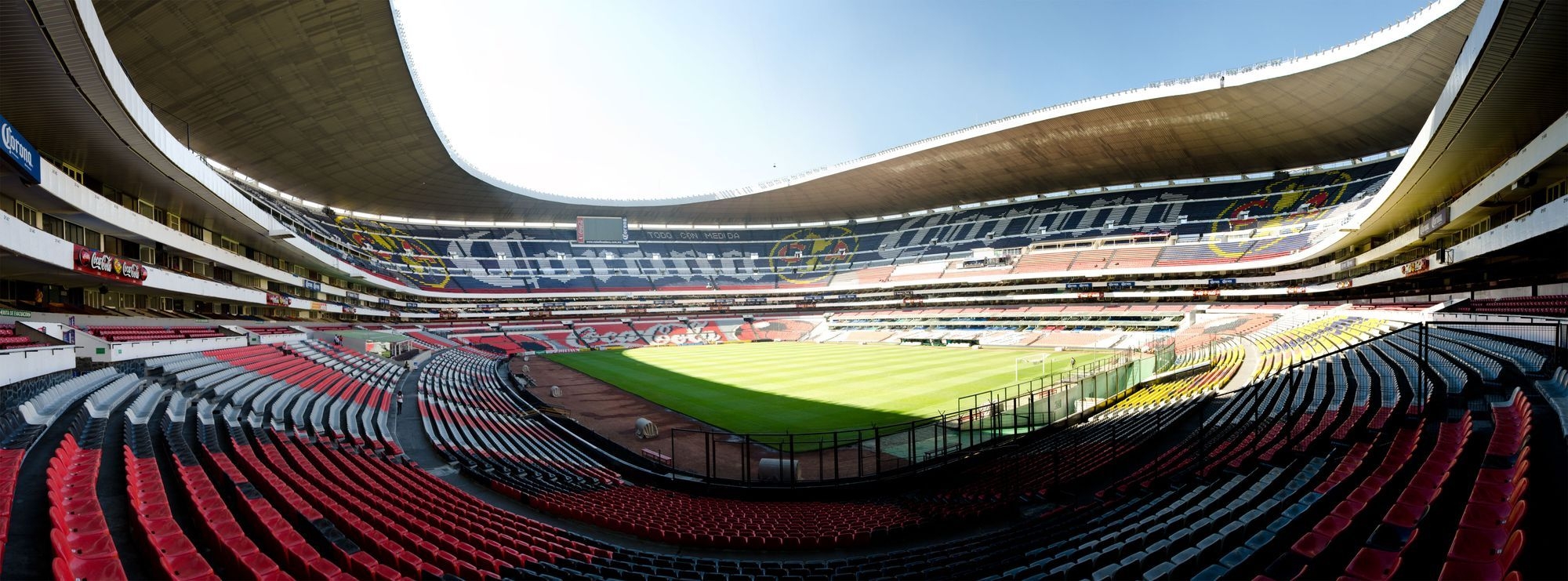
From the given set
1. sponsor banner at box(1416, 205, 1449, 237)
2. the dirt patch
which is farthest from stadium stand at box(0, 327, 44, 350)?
sponsor banner at box(1416, 205, 1449, 237)

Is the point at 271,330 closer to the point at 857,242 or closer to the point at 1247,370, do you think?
the point at 1247,370

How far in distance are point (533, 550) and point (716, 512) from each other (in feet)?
16.3

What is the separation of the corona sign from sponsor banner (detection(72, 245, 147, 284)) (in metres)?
60.6

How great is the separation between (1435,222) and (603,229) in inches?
2545

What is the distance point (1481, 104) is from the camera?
45.0 ft

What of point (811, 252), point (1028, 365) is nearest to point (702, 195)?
point (811, 252)

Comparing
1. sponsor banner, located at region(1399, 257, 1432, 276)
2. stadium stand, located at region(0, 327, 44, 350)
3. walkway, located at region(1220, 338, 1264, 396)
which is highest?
sponsor banner, located at region(1399, 257, 1432, 276)

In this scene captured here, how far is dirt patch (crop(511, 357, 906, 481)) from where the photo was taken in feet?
51.0

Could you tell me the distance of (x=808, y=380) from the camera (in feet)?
104

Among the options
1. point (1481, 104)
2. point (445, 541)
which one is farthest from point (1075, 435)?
point (445, 541)

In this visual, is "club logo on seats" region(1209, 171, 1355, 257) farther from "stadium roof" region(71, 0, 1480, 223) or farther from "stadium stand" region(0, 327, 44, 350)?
"stadium stand" region(0, 327, 44, 350)

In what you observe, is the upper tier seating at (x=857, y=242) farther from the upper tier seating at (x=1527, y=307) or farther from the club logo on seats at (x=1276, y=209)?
the upper tier seating at (x=1527, y=307)

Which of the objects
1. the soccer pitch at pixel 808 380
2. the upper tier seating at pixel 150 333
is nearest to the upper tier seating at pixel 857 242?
the soccer pitch at pixel 808 380

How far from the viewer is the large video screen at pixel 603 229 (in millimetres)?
69625
